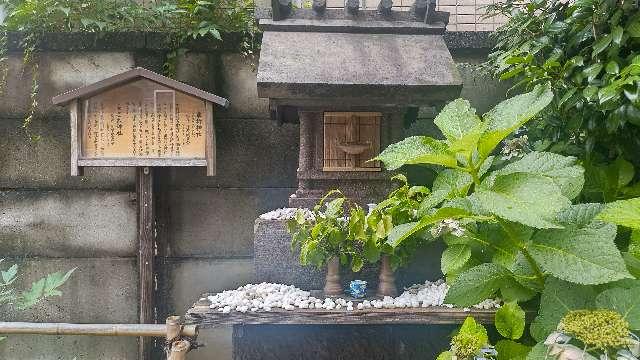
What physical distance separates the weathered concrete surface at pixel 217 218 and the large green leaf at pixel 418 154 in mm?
2035

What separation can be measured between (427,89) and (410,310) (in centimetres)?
122

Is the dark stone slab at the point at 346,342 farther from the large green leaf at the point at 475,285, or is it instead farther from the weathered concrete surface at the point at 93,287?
the weathered concrete surface at the point at 93,287

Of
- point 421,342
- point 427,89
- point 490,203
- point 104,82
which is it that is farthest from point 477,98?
point 104,82

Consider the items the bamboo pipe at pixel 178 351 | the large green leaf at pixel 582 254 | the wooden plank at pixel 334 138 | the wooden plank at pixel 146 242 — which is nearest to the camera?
the large green leaf at pixel 582 254

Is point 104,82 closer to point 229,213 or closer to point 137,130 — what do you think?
A: point 137,130

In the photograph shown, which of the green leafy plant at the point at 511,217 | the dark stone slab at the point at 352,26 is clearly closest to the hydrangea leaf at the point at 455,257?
the green leafy plant at the point at 511,217

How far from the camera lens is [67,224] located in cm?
399

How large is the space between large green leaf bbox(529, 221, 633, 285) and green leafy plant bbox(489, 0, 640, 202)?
0.77 meters

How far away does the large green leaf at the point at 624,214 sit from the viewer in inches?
74.0

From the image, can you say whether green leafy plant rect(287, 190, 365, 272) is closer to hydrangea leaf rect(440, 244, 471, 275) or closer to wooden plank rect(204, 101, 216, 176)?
hydrangea leaf rect(440, 244, 471, 275)

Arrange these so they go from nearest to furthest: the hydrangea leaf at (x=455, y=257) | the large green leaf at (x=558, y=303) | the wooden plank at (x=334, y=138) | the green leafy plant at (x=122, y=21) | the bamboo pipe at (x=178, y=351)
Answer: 1. the large green leaf at (x=558, y=303)
2. the hydrangea leaf at (x=455, y=257)
3. the bamboo pipe at (x=178, y=351)
4. the wooden plank at (x=334, y=138)
5. the green leafy plant at (x=122, y=21)

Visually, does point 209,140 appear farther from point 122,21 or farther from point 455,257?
point 455,257

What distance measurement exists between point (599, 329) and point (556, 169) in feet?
2.17

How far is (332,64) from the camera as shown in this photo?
292cm
